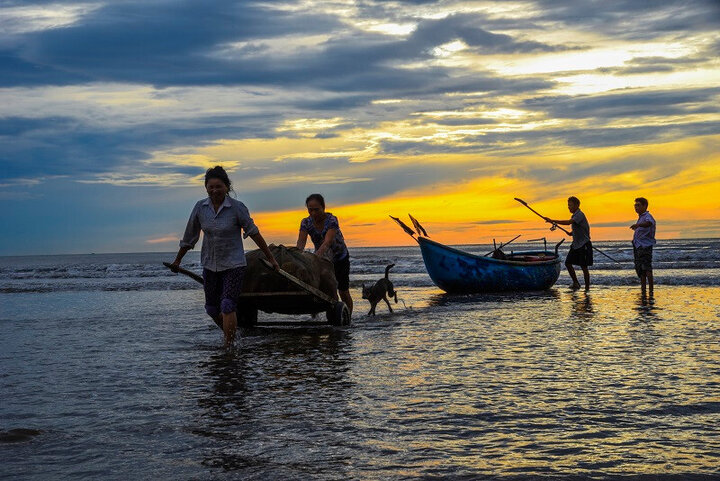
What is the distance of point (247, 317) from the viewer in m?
11.2

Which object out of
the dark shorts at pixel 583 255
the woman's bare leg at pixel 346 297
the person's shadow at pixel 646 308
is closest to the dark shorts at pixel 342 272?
the woman's bare leg at pixel 346 297

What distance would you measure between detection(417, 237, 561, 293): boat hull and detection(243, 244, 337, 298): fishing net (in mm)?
8951

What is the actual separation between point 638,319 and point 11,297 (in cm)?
1885

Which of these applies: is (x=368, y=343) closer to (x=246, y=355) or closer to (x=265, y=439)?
(x=246, y=355)

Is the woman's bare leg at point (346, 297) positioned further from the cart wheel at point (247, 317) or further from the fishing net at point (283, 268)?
the cart wheel at point (247, 317)

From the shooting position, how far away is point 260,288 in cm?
1005

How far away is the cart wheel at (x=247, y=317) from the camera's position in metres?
11.1

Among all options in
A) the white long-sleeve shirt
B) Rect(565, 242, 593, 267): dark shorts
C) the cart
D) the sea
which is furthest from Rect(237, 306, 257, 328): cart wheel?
Rect(565, 242, 593, 267): dark shorts

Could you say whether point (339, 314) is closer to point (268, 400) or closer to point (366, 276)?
point (268, 400)

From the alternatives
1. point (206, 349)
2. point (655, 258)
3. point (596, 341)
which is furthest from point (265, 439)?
point (655, 258)

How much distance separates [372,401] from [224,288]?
3.04m

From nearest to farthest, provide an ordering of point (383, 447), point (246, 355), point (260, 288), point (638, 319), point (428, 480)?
point (428, 480), point (383, 447), point (246, 355), point (260, 288), point (638, 319)

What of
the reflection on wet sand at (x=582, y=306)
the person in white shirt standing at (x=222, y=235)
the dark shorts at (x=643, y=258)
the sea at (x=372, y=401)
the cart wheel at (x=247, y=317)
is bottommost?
the reflection on wet sand at (x=582, y=306)

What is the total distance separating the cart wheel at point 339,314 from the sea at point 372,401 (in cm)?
19
